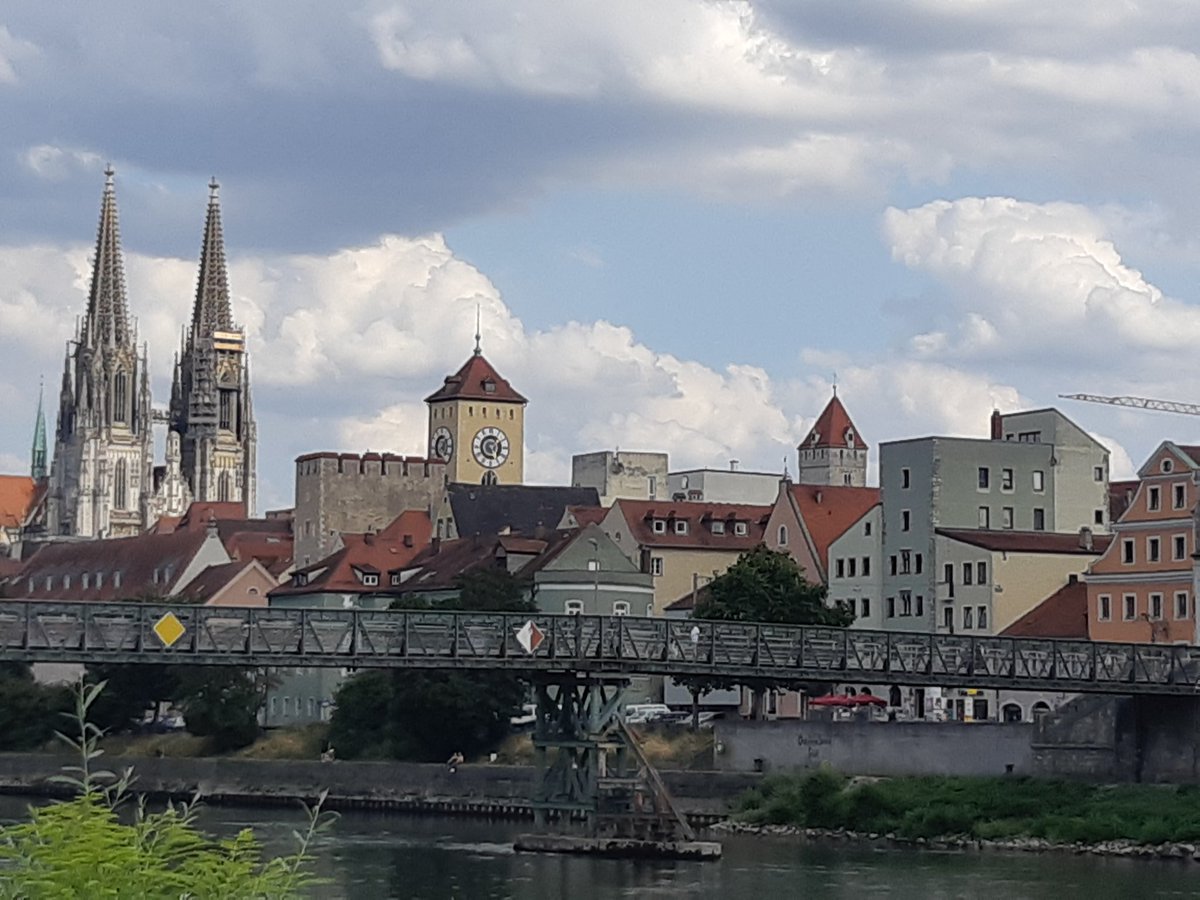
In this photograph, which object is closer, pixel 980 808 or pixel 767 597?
pixel 980 808

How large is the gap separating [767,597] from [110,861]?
311 ft

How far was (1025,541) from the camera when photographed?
4680 inches

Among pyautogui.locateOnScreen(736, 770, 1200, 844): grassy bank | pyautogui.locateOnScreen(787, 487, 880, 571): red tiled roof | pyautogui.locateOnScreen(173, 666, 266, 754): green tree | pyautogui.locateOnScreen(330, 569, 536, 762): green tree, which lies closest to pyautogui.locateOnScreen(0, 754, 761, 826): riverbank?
pyautogui.locateOnScreen(736, 770, 1200, 844): grassy bank

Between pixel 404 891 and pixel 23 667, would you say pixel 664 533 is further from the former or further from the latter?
pixel 404 891

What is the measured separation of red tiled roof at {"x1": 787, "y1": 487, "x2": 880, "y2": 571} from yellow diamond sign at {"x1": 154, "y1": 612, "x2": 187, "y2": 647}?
64932 mm

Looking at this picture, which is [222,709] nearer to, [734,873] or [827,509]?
[827,509]

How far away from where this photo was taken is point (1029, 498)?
12481 centimetres

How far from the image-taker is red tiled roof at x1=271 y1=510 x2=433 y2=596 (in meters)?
146

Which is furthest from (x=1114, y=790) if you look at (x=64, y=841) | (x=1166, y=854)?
(x=64, y=841)

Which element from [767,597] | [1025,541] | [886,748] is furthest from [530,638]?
[1025,541]

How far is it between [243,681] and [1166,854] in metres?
→ 61.9

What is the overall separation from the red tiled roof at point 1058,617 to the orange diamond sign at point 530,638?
37858 mm

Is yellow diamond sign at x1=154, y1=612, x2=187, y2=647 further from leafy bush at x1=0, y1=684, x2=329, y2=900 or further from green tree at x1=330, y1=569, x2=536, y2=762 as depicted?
leafy bush at x1=0, y1=684, x2=329, y2=900

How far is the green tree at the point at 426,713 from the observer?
10856cm
